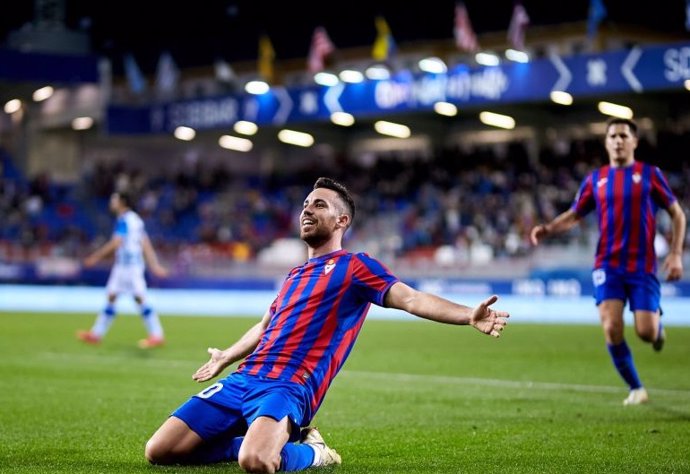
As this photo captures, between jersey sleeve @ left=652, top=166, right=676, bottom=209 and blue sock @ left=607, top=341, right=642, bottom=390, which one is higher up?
jersey sleeve @ left=652, top=166, right=676, bottom=209

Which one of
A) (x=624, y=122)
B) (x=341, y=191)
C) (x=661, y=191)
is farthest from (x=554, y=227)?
(x=341, y=191)

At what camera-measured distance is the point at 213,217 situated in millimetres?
43594

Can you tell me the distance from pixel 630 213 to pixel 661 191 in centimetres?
33

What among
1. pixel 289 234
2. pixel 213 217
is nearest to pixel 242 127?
pixel 213 217

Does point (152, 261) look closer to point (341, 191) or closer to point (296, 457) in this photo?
point (341, 191)

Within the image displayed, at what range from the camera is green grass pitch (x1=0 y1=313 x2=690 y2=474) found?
7086 millimetres

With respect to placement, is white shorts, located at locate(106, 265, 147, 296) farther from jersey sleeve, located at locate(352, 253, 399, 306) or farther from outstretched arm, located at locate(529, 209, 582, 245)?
jersey sleeve, located at locate(352, 253, 399, 306)

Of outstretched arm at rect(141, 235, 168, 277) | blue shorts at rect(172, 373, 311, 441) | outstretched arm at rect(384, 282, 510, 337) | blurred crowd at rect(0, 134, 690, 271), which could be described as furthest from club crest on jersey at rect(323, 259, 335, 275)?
blurred crowd at rect(0, 134, 690, 271)

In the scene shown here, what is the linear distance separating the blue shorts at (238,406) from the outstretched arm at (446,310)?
770 mm

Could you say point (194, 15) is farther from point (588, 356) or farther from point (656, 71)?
point (588, 356)

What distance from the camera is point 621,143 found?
996 centimetres

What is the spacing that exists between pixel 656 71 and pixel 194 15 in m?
26.7

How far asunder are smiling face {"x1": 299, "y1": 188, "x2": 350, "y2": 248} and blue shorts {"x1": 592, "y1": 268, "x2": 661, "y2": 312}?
4.08 metres

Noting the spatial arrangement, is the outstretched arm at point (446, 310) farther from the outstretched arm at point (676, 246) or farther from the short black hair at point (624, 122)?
the short black hair at point (624, 122)
